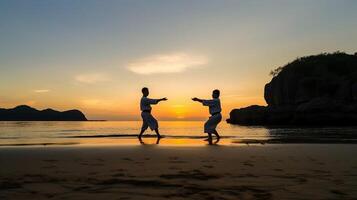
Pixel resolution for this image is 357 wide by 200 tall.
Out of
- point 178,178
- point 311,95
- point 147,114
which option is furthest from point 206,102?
point 311,95

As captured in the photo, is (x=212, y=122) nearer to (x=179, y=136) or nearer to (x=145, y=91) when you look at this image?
(x=145, y=91)

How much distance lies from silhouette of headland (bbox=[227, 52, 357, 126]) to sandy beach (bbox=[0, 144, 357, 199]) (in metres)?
45.3

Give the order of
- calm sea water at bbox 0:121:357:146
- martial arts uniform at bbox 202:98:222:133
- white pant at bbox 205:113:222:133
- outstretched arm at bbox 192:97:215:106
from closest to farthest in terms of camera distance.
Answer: outstretched arm at bbox 192:97:215:106 < martial arts uniform at bbox 202:98:222:133 < white pant at bbox 205:113:222:133 < calm sea water at bbox 0:121:357:146

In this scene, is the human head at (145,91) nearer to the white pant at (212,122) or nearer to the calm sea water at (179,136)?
the calm sea water at (179,136)

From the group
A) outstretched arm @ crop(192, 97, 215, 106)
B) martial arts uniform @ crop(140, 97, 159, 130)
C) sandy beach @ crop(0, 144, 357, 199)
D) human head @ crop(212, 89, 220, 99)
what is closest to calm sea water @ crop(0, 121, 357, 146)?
martial arts uniform @ crop(140, 97, 159, 130)

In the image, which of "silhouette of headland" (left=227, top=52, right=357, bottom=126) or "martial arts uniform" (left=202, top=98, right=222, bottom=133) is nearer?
"martial arts uniform" (left=202, top=98, right=222, bottom=133)

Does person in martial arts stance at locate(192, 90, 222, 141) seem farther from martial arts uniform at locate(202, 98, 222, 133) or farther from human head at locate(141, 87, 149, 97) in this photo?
human head at locate(141, 87, 149, 97)

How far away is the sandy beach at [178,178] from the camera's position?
4.52 m

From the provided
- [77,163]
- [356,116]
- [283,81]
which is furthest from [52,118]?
[77,163]

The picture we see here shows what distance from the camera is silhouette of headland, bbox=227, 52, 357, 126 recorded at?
50844mm

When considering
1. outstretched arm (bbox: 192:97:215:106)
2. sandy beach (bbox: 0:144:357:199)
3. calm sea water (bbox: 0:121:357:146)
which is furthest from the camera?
calm sea water (bbox: 0:121:357:146)

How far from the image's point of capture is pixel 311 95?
225ft

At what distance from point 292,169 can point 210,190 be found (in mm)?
2387

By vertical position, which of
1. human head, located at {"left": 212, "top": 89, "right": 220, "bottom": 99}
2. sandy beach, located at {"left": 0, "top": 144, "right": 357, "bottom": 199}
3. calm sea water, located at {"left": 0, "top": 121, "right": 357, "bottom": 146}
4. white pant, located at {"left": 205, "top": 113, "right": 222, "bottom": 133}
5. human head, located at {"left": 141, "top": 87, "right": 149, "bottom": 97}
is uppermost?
human head, located at {"left": 141, "top": 87, "right": 149, "bottom": 97}
